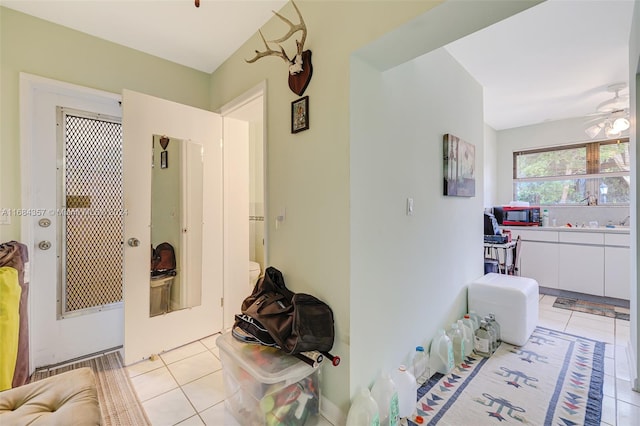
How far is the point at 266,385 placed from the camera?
1465 mm

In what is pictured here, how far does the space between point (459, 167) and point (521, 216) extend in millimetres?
2562

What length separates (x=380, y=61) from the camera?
158 centimetres

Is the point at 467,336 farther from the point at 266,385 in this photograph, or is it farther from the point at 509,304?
the point at 266,385

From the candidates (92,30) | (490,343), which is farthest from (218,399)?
(92,30)

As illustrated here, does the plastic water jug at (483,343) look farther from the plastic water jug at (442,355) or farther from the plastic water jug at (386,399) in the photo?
the plastic water jug at (386,399)


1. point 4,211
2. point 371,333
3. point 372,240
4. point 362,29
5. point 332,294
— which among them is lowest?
point 371,333

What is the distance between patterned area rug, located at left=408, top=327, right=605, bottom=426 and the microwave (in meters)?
2.16

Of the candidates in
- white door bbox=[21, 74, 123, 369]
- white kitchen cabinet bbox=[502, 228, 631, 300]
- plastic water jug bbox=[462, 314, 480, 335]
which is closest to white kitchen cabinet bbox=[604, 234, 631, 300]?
white kitchen cabinet bbox=[502, 228, 631, 300]

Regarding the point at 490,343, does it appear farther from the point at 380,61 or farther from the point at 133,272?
the point at 133,272

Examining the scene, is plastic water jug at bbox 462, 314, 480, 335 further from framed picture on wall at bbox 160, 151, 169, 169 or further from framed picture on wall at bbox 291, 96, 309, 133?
framed picture on wall at bbox 160, 151, 169, 169

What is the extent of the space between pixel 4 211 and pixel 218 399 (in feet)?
6.27

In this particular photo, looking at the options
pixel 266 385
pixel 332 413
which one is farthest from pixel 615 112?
pixel 266 385

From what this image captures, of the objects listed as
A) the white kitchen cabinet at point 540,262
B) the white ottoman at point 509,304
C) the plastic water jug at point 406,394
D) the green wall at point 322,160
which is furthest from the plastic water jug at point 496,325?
the white kitchen cabinet at point 540,262

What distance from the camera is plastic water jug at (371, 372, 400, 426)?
1485mm
